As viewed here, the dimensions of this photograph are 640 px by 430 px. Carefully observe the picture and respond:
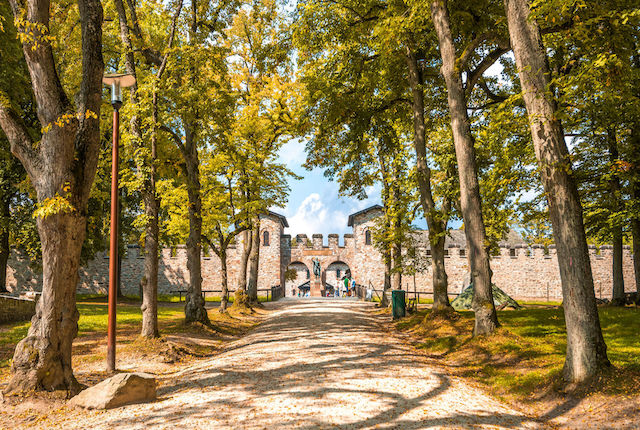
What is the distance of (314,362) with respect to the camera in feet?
26.4

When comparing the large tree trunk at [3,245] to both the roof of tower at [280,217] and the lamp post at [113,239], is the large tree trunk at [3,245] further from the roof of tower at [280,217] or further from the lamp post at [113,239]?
the roof of tower at [280,217]

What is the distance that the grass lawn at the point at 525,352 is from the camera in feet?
19.0

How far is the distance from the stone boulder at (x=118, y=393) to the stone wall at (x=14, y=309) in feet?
34.7

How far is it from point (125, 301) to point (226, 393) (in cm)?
2167

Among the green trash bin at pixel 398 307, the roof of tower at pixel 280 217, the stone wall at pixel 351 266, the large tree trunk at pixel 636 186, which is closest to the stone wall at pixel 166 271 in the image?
the stone wall at pixel 351 266

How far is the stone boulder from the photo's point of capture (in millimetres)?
5422

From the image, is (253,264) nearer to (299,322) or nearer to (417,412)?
(299,322)

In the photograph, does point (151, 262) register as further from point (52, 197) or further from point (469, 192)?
point (469, 192)

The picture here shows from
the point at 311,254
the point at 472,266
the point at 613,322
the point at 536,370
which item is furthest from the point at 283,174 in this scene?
the point at 311,254

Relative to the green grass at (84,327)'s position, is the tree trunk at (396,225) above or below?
above

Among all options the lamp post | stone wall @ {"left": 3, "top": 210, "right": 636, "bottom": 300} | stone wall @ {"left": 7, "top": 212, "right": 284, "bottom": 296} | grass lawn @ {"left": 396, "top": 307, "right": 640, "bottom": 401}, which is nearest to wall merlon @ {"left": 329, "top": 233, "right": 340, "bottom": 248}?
stone wall @ {"left": 3, "top": 210, "right": 636, "bottom": 300}

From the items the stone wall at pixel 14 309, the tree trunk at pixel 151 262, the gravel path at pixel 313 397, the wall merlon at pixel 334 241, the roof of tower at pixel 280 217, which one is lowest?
the gravel path at pixel 313 397

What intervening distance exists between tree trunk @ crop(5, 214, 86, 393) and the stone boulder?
1.64ft

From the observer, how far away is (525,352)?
7.63m
